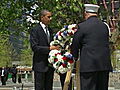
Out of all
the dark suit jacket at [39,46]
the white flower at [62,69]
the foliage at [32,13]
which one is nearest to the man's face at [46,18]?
the dark suit jacket at [39,46]

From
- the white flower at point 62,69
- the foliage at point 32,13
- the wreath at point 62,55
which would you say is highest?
the foliage at point 32,13

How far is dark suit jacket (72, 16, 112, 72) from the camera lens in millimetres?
5414

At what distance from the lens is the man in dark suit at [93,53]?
5422mm

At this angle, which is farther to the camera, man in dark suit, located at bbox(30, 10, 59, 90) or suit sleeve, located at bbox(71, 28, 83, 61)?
man in dark suit, located at bbox(30, 10, 59, 90)

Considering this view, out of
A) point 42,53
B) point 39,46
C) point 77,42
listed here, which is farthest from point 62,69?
point 77,42

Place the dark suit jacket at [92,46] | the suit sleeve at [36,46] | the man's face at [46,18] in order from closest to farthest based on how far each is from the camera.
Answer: the dark suit jacket at [92,46]
the suit sleeve at [36,46]
the man's face at [46,18]

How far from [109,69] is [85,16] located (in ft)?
2.88

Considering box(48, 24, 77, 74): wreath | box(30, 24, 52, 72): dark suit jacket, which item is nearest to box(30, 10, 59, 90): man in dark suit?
box(30, 24, 52, 72): dark suit jacket

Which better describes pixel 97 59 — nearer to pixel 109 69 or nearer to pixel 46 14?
pixel 109 69

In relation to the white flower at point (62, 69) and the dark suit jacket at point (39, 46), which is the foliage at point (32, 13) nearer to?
the dark suit jacket at point (39, 46)

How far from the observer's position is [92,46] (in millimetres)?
5441

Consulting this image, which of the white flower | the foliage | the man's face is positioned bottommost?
the white flower

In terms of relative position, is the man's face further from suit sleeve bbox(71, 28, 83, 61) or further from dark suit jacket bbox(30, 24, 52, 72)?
suit sleeve bbox(71, 28, 83, 61)

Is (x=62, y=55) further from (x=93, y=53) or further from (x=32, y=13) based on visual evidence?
(x=32, y=13)
